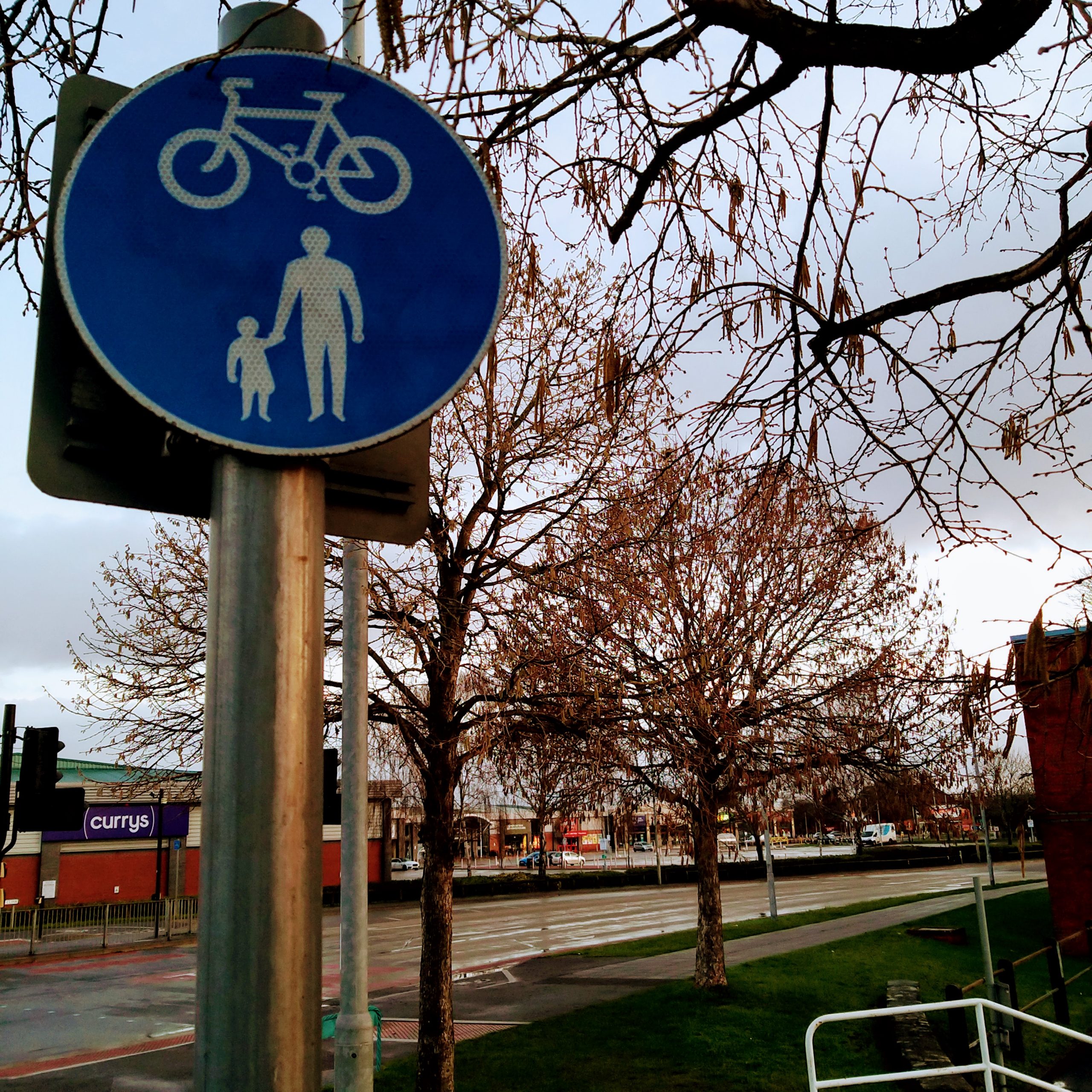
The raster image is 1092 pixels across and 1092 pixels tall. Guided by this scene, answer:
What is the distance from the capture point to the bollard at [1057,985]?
13492 mm

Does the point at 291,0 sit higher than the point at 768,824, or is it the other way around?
the point at 291,0

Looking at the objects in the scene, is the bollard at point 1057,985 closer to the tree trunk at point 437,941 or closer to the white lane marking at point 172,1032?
the tree trunk at point 437,941

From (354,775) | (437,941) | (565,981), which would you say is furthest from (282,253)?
(565,981)

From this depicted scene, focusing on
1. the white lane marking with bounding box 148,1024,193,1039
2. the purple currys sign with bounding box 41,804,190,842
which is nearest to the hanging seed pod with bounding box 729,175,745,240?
the white lane marking with bounding box 148,1024,193,1039

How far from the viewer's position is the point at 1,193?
14.4 feet

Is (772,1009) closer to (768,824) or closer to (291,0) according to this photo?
(768,824)

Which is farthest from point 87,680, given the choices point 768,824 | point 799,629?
point 768,824

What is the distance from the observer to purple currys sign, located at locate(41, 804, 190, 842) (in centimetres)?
3594

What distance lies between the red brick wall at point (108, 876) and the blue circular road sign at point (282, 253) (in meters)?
39.4

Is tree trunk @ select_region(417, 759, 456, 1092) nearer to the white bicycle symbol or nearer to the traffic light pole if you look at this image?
the traffic light pole

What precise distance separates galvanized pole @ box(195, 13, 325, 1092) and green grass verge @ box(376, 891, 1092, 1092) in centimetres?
1052

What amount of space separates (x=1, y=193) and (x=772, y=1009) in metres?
13.9

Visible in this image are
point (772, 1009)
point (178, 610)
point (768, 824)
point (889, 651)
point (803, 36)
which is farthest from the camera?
point (768, 824)

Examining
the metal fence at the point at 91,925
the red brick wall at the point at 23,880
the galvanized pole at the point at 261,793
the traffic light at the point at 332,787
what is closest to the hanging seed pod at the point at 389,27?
the galvanized pole at the point at 261,793
